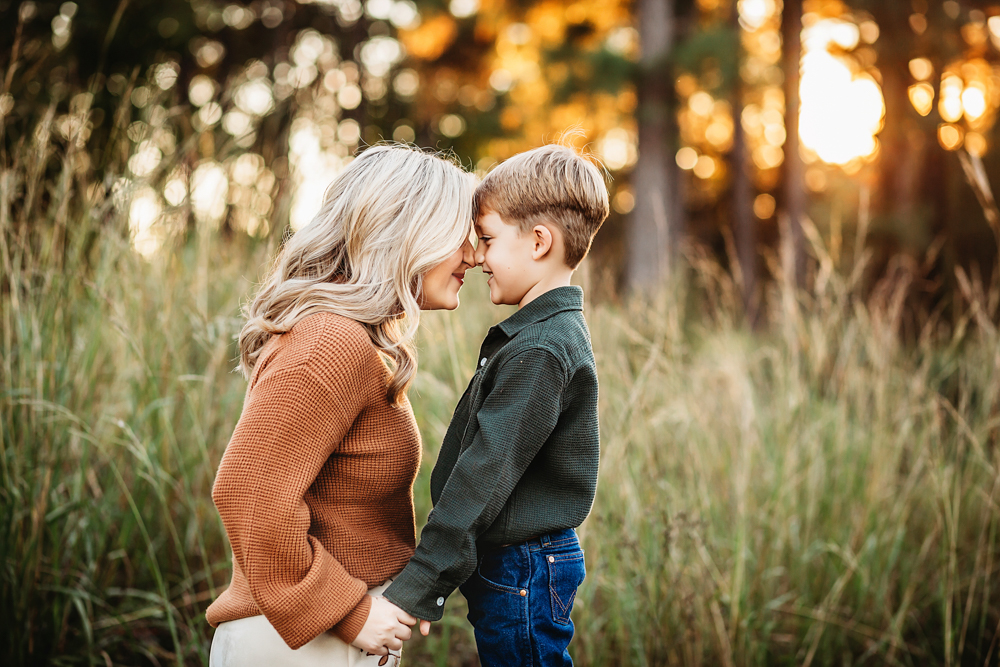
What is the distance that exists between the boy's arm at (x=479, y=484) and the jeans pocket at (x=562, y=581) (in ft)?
0.67

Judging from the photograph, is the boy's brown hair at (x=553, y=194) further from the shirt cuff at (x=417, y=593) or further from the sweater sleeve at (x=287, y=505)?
the shirt cuff at (x=417, y=593)

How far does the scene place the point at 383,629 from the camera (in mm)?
1202

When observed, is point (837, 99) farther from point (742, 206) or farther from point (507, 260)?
point (507, 260)

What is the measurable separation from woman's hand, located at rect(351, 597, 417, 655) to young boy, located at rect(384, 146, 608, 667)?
19 millimetres

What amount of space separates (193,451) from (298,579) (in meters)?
1.32

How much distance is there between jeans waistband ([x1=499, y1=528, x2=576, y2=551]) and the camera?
1356 mm

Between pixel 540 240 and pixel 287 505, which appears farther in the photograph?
pixel 540 240

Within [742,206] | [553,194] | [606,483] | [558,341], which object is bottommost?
[606,483]

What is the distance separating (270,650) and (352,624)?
158mm

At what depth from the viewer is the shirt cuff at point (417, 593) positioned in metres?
1.21

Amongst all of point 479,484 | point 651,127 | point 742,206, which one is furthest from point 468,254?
point 742,206

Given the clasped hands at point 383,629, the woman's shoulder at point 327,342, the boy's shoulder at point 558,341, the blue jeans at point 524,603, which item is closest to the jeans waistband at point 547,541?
the blue jeans at point 524,603

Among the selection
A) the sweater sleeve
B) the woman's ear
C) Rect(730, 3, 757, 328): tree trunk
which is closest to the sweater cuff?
the sweater sleeve

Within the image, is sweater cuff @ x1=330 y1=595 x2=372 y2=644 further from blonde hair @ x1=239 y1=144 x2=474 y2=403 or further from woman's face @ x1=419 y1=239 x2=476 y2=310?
woman's face @ x1=419 y1=239 x2=476 y2=310
